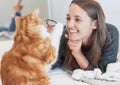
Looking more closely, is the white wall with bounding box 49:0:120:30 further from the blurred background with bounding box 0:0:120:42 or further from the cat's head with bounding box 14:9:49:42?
the cat's head with bounding box 14:9:49:42

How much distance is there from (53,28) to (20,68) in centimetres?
19

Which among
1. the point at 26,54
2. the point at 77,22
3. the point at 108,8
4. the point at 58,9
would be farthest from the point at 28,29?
the point at 108,8

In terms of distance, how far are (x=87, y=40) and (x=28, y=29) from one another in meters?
0.38

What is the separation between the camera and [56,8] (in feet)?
4.00

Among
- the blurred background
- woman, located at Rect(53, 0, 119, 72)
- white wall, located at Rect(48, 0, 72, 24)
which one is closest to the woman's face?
woman, located at Rect(53, 0, 119, 72)

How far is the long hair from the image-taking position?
0.90 metres

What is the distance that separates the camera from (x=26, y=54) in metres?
0.70

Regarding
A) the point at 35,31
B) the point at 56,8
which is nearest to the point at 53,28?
the point at 35,31

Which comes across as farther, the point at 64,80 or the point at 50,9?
the point at 50,9

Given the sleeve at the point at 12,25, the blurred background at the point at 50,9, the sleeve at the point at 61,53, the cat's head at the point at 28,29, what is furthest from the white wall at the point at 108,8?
the cat's head at the point at 28,29

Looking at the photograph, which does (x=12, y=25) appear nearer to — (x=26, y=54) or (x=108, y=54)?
(x=26, y=54)

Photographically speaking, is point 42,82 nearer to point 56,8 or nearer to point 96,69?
point 96,69

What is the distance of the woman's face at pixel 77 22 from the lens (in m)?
0.85

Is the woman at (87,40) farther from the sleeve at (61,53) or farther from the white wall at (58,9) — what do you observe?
the white wall at (58,9)
